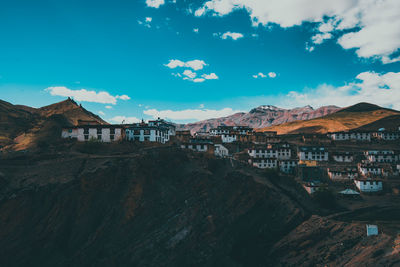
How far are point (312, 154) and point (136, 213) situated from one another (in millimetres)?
53577

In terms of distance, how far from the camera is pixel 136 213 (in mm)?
44344

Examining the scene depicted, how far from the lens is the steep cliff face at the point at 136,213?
38.9 m

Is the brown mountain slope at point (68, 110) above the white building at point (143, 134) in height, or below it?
above

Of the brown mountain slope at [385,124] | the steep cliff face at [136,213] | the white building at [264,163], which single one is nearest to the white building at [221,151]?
the white building at [264,163]

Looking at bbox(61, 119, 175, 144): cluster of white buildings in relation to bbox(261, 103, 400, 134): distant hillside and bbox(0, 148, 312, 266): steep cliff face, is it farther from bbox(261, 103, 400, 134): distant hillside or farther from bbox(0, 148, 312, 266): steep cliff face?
bbox(261, 103, 400, 134): distant hillside

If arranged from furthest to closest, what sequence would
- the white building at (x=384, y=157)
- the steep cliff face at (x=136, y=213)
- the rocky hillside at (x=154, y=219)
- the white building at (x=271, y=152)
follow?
the white building at (x=271, y=152)
the white building at (x=384, y=157)
the steep cliff face at (x=136, y=213)
the rocky hillside at (x=154, y=219)

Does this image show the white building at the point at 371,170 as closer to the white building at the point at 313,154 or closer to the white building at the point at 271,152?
the white building at the point at 313,154

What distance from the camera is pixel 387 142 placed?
8694 cm

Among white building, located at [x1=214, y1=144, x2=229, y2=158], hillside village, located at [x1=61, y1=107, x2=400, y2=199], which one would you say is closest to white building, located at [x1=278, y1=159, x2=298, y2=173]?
hillside village, located at [x1=61, y1=107, x2=400, y2=199]

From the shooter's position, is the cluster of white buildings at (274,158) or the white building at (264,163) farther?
the cluster of white buildings at (274,158)

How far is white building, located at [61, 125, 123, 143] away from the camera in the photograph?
195 feet

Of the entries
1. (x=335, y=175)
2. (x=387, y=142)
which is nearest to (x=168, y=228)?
(x=335, y=175)

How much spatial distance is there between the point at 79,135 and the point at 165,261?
36105 millimetres

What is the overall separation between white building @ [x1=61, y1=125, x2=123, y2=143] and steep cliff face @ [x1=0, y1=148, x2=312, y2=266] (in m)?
9.38
